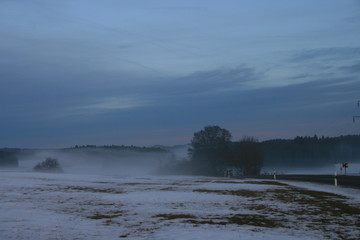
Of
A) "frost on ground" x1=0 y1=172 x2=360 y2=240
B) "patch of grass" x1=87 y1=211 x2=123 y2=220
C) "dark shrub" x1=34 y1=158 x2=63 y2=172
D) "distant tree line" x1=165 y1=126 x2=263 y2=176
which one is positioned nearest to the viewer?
"frost on ground" x1=0 y1=172 x2=360 y2=240

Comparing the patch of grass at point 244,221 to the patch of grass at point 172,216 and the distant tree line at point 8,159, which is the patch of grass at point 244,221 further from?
the distant tree line at point 8,159

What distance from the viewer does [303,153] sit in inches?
6565

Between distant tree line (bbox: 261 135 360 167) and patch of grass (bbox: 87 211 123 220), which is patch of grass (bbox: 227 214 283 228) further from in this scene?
distant tree line (bbox: 261 135 360 167)

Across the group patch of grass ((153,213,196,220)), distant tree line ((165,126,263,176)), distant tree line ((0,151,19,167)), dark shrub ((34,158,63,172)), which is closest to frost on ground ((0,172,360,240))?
patch of grass ((153,213,196,220))

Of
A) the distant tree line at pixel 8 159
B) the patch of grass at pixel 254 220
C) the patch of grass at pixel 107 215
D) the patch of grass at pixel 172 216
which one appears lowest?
the patch of grass at pixel 254 220

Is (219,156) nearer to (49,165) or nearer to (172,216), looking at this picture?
(49,165)

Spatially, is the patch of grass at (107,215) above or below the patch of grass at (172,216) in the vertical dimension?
above

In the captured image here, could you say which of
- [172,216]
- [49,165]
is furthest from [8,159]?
[172,216]

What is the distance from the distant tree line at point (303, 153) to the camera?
16450 cm

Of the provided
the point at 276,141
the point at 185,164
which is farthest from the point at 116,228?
the point at 276,141

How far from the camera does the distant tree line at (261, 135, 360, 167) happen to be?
540ft

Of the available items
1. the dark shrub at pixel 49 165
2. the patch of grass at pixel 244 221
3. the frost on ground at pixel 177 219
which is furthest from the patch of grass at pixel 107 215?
the dark shrub at pixel 49 165

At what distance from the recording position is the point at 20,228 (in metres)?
12.3

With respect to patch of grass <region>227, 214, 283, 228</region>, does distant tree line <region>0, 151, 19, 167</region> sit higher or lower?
higher
